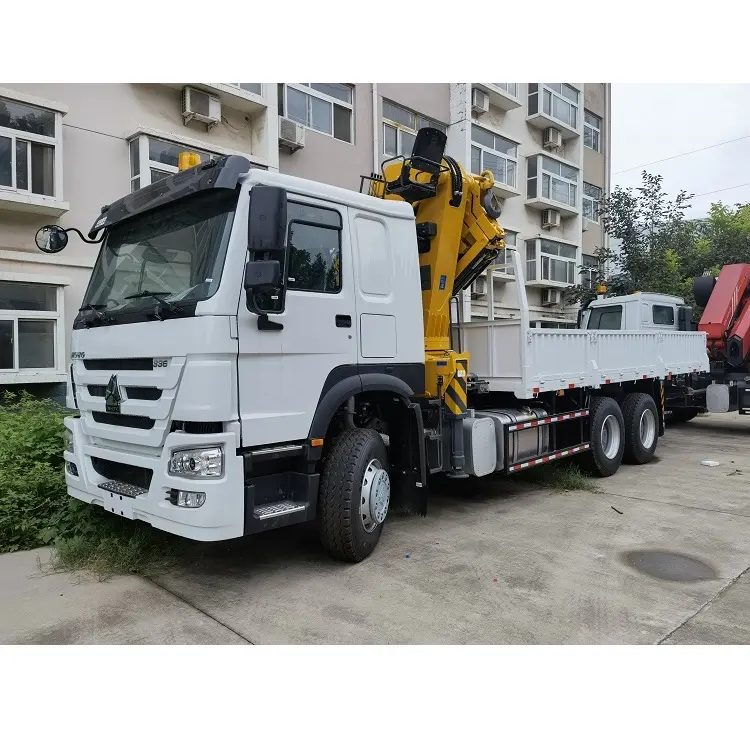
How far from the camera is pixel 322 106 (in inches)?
520

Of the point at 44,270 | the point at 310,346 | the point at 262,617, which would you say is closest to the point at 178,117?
the point at 44,270

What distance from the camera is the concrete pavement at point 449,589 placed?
360cm

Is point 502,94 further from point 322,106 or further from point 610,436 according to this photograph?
point 610,436

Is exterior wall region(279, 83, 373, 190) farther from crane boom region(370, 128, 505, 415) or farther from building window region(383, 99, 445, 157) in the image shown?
crane boom region(370, 128, 505, 415)

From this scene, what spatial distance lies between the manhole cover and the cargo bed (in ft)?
5.96

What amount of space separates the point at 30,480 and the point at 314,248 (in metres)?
3.27

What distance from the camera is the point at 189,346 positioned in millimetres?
3744

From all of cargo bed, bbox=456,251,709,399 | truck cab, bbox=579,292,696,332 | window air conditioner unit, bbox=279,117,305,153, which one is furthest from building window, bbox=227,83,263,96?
truck cab, bbox=579,292,696,332

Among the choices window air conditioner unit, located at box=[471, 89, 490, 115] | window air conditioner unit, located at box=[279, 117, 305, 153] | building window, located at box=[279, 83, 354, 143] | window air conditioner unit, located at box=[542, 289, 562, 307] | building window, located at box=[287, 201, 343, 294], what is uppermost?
window air conditioner unit, located at box=[471, 89, 490, 115]

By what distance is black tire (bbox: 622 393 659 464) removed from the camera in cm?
838

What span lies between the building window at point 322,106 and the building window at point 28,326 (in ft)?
19.9

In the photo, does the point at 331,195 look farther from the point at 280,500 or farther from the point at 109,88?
the point at 109,88

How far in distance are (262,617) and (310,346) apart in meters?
1.78

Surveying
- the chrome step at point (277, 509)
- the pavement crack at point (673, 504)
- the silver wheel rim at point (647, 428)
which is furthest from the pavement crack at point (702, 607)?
the silver wheel rim at point (647, 428)
